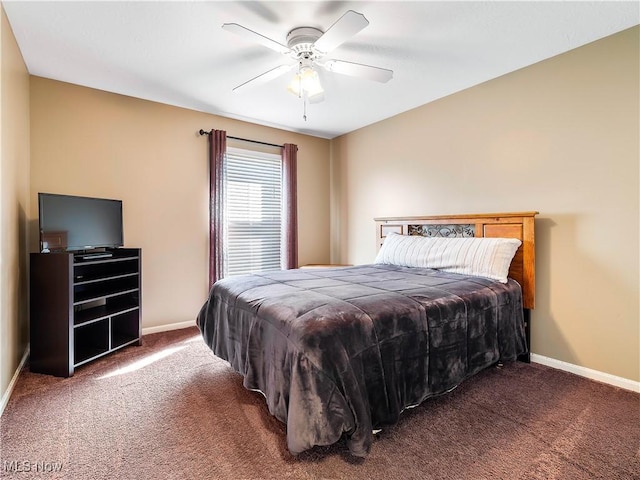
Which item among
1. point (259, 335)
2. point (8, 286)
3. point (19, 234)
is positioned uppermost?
point (19, 234)

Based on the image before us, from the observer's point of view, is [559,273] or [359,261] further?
[359,261]

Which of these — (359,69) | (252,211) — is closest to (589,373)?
(359,69)

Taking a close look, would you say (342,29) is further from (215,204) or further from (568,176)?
(215,204)

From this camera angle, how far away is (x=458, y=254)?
114 inches

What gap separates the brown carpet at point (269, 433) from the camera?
154 cm

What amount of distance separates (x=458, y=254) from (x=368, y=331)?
1.58 meters

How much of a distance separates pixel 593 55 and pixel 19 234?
4706 millimetres

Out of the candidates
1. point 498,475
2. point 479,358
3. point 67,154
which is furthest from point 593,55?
point 67,154

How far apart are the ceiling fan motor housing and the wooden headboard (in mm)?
2039

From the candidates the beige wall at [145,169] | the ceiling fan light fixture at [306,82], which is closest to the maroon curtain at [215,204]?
the beige wall at [145,169]

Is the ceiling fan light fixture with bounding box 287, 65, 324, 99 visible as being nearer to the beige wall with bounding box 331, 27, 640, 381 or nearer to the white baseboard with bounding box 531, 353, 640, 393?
the beige wall with bounding box 331, 27, 640, 381

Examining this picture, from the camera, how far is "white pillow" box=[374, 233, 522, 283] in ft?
8.75

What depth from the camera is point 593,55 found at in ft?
8.14

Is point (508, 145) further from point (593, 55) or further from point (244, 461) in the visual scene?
point (244, 461)
